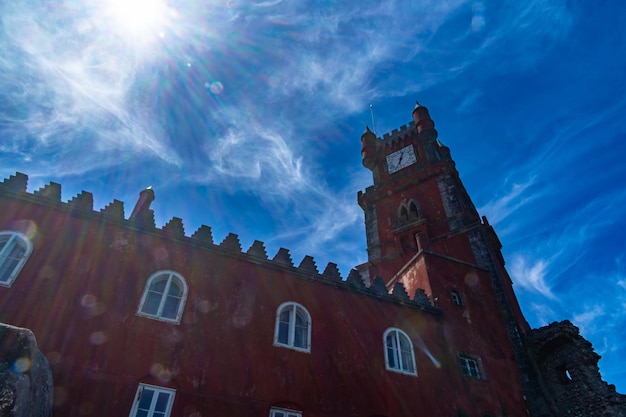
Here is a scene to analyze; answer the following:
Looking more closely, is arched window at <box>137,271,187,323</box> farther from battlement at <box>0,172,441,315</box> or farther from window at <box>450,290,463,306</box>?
window at <box>450,290,463,306</box>

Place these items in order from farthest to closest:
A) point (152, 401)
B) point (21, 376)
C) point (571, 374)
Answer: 1. point (571, 374)
2. point (152, 401)
3. point (21, 376)

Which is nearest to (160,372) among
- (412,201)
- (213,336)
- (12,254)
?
(213,336)

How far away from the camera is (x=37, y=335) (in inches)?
385

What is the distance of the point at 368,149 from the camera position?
3391 centimetres

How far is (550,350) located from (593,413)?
2.71 metres

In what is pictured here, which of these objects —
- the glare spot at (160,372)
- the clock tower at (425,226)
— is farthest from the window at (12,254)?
the clock tower at (425,226)

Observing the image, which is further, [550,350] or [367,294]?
[550,350]

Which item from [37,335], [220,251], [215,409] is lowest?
[215,409]

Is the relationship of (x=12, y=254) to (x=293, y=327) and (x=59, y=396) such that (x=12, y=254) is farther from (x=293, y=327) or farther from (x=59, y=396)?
(x=293, y=327)

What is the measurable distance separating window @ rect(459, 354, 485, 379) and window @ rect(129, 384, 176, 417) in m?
11.3

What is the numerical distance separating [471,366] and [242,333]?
389 inches

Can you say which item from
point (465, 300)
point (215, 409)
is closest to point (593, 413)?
point (465, 300)

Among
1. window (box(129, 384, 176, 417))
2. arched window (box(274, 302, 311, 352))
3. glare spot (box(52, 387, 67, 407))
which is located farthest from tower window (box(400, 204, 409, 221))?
glare spot (box(52, 387, 67, 407))

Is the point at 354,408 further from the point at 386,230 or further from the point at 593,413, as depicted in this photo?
the point at 386,230
